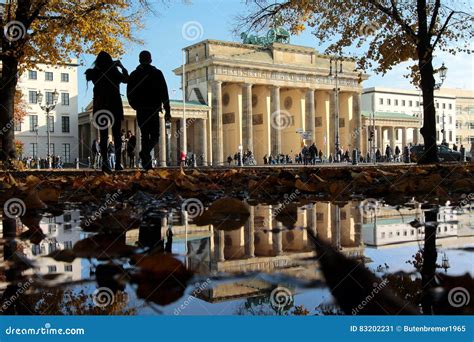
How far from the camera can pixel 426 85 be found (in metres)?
14.2

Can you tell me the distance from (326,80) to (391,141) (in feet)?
67.5

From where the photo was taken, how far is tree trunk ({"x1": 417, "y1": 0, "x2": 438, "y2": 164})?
45.1 ft

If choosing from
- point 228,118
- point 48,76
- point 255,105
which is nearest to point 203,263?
point 48,76

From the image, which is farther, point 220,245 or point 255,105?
point 255,105

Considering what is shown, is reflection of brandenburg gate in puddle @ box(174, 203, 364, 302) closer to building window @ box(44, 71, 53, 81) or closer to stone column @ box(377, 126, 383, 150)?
building window @ box(44, 71, 53, 81)

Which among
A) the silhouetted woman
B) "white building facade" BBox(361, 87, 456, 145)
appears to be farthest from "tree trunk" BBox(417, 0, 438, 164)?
"white building facade" BBox(361, 87, 456, 145)

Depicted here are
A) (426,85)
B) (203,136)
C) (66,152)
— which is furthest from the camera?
(66,152)

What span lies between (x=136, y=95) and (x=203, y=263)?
7.26m

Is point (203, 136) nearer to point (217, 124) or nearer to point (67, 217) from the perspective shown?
point (217, 124)

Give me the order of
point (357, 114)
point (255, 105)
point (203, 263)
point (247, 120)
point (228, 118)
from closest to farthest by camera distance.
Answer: point (203, 263)
point (247, 120)
point (228, 118)
point (255, 105)
point (357, 114)

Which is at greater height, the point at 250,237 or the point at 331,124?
the point at 331,124

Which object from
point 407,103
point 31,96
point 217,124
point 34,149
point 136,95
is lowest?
point 136,95

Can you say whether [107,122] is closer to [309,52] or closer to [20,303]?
[20,303]

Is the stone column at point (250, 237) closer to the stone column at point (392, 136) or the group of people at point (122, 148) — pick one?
the group of people at point (122, 148)
